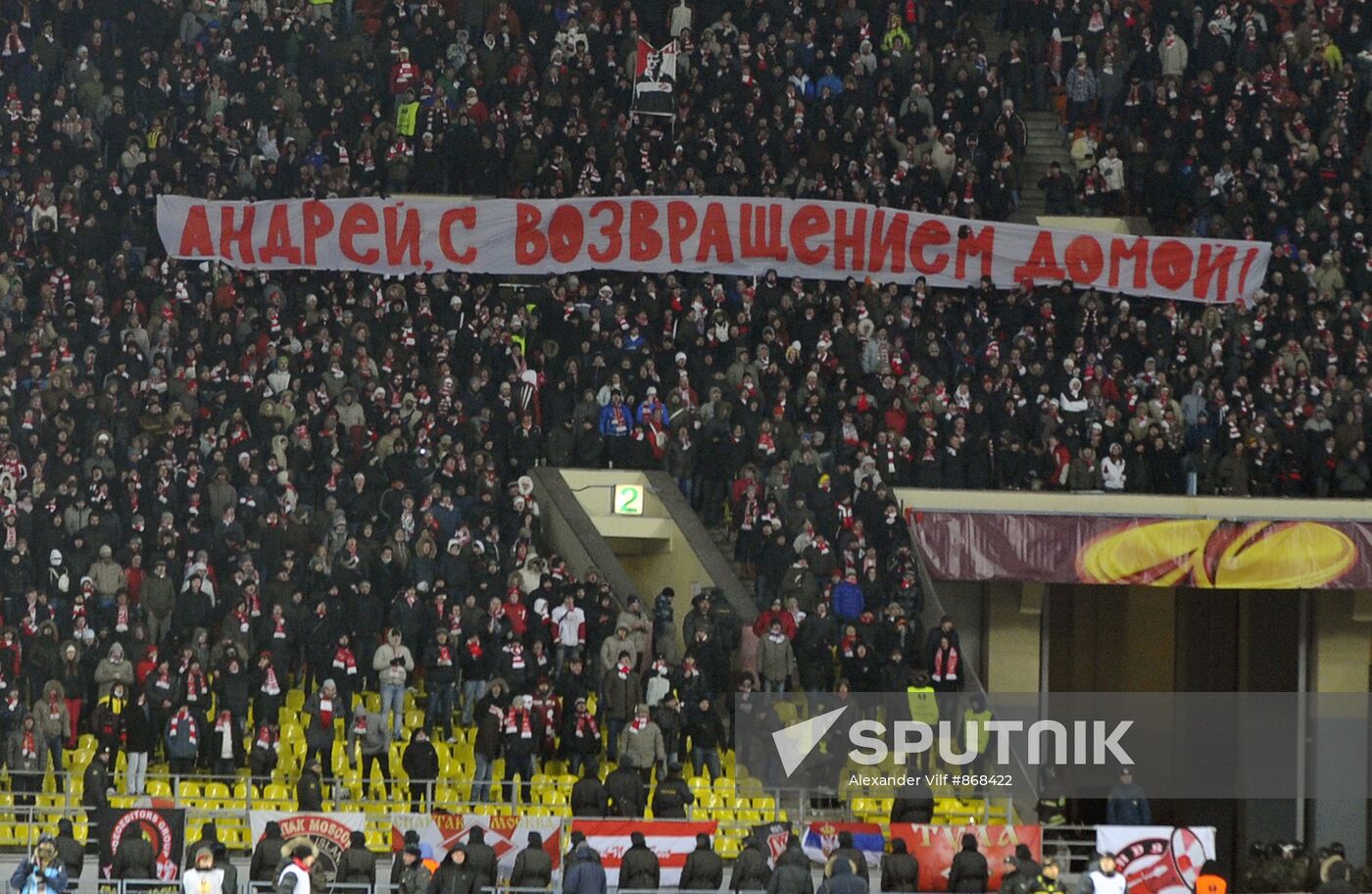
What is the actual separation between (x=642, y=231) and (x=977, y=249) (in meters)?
4.52

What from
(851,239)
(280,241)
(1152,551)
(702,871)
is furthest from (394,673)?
(851,239)

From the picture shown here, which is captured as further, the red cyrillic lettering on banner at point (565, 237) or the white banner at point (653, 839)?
the red cyrillic lettering on banner at point (565, 237)

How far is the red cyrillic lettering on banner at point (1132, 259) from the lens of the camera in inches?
1426

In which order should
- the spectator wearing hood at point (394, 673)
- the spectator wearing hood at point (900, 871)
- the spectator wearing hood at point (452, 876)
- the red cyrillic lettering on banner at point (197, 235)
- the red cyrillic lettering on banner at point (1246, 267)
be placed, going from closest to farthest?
1. the spectator wearing hood at point (452, 876)
2. the spectator wearing hood at point (900, 871)
3. the spectator wearing hood at point (394, 673)
4. the red cyrillic lettering on banner at point (197, 235)
5. the red cyrillic lettering on banner at point (1246, 267)

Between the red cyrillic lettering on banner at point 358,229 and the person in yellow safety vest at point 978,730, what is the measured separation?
11472 mm

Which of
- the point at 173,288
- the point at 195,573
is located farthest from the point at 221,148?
the point at 195,573

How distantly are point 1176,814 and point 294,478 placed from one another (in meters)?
13.1

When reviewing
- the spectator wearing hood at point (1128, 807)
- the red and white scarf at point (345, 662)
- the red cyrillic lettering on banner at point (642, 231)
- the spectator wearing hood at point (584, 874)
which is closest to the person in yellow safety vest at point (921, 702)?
the spectator wearing hood at point (1128, 807)

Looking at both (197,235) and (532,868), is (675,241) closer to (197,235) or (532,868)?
(197,235)

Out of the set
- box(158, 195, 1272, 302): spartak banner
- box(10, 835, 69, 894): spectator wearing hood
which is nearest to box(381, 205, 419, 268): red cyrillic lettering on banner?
box(158, 195, 1272, 302): spartak banner

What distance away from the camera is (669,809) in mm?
26109

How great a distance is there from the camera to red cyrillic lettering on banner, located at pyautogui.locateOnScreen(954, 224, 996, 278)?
3628 cm

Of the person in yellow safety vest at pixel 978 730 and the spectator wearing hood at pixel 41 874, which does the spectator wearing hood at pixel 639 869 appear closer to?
the person in yellow safety vest at pixel 978 730
